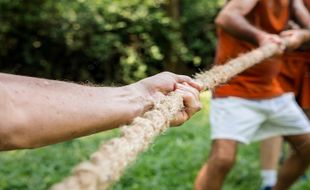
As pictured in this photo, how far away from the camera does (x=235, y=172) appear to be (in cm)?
418

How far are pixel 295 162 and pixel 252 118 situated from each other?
14.3 inches

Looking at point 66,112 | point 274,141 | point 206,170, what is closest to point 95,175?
point 66,112

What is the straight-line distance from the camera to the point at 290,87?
12.5ft

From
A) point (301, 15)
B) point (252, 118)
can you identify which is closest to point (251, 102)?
point (252, 118)

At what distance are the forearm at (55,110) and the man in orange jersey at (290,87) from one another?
2.15 meters

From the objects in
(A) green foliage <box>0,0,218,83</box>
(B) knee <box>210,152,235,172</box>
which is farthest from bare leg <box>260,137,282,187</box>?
(A) green foliage <box>0,0,218,83</box>

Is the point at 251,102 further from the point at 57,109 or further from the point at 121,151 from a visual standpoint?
the point at 121,151

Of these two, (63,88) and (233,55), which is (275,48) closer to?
(233,55)

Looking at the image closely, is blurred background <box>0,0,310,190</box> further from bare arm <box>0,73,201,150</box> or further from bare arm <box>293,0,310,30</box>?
bare arm <box>0,73,201,150</box>

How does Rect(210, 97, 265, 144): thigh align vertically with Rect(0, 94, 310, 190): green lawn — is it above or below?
above

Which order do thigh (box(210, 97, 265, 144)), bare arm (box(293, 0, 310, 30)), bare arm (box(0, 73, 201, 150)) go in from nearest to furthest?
bare arm (box(0, 73, 201, 150)), thigh (box(210, 97, 265, 144)), bare arm (box(293, 0, 310, 30))

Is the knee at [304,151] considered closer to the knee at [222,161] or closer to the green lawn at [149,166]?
the knee at [222,161]

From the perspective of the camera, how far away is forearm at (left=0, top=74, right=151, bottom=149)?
1272 mm

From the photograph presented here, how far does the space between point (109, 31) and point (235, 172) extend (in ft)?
16.3
